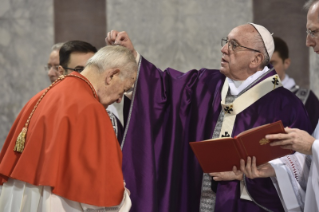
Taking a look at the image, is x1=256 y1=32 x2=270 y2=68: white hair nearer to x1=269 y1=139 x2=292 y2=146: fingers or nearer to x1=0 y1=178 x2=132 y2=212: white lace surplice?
x1=269 y1=139 x2=292 y2=146: fingers

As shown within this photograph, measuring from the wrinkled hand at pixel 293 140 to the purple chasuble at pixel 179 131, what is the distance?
452 mm

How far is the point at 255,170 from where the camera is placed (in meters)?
3.58

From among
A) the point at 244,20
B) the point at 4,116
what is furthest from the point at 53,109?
the point at 244,20

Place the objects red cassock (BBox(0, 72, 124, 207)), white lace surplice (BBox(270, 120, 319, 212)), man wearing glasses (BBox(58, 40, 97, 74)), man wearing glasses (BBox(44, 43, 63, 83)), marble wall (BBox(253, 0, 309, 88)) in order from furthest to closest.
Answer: marble wall (BBox(253, 0, 309, 88)), man wearing glasses (BBox(44, 43, 63, 83)), man wearing glasses (BBox(58, 40, 97, 74)), white lace surplice (BBox(270, 120, 319, 212)), red cassock (BBox(0, 72, 124, 207))

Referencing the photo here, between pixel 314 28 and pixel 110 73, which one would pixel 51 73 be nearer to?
pixel 110 73

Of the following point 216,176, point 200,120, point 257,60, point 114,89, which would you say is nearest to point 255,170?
point 216,176

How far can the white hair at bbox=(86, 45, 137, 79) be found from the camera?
327cm

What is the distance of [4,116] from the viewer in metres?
6.42

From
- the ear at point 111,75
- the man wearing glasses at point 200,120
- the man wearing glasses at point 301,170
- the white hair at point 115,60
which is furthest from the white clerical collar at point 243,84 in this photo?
Answer: the ear at point 111,75

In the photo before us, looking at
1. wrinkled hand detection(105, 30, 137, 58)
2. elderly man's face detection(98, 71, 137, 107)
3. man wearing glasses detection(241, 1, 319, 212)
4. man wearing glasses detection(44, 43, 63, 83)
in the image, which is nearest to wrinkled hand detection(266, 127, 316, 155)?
man wearing glasses detection(241, 1, 319, 212)

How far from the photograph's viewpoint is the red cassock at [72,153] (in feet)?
9.61

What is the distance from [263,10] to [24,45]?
9.68 ft

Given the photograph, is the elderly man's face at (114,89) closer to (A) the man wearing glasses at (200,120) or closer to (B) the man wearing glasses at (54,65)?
(A) the man wearing glasses at (200,120)

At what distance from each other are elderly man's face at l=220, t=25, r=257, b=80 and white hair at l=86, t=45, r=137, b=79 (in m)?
0.99
